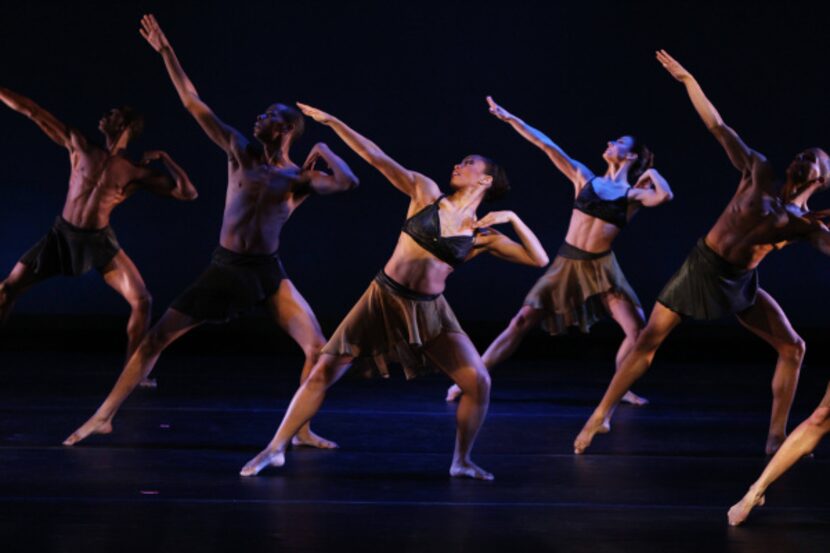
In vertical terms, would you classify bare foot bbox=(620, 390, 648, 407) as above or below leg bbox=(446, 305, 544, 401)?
below

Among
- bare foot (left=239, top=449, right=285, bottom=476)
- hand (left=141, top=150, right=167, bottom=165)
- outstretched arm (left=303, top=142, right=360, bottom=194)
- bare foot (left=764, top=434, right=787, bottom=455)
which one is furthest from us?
hand (left=141, top=150, right=167, bottom=165)

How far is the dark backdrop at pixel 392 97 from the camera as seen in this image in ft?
29.9

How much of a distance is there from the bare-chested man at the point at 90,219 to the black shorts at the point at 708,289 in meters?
2.68

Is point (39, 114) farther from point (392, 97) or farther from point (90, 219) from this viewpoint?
point (392, 97)

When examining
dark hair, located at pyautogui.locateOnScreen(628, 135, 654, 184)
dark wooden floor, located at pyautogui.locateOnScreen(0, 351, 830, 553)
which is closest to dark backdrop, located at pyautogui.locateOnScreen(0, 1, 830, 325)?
dark wooden floor, located at pyautogui.locateOnScreen(0, 351, 830, 553)

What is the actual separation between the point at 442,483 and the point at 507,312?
15.4ft

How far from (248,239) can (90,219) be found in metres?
1.75

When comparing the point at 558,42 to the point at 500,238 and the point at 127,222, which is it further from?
the point at 500,238

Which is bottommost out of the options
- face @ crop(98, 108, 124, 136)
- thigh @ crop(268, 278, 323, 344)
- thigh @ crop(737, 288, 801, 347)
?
thigh @ crop(737, 288, 801, 347)

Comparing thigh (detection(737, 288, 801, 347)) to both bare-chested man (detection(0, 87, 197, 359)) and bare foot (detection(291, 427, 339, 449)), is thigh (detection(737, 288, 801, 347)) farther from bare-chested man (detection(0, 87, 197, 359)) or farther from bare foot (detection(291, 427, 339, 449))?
bare-chested man (detection(0, 87, 197, 359))

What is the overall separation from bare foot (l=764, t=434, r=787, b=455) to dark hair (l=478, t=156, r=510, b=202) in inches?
69.9

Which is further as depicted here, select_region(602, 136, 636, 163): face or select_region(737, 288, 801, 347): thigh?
select_region(602, 136, 636, 163): face

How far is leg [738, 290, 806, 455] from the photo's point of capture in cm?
564

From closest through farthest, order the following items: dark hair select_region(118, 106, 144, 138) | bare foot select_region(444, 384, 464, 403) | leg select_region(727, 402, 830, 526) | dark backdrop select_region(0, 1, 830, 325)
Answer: leg select_region(727, 402, 830, 526), dark hair select_region(118, 106, 144, 138), bare foot select_region(444, 384, 464, 403), dark backdrop select_region(0, 1, 830, 325)
